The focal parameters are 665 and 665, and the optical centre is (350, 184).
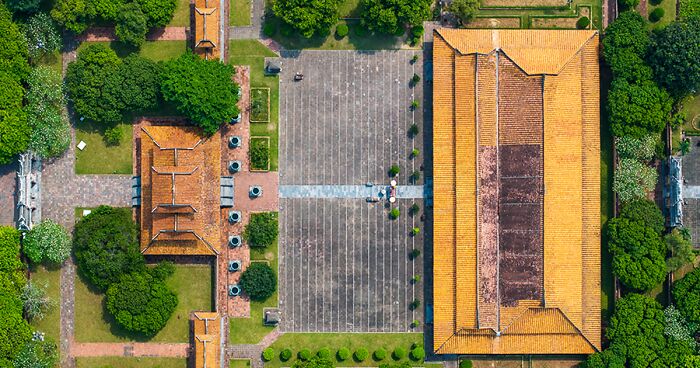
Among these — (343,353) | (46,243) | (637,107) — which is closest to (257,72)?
(46,243)

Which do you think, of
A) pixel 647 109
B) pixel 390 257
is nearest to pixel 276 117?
pixel 390 257

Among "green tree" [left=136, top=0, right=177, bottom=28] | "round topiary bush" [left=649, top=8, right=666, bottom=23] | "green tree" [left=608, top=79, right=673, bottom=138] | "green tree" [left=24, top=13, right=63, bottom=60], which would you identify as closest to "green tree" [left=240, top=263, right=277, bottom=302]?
"green tree" [left=136, top=0, right=177, bottom=28]

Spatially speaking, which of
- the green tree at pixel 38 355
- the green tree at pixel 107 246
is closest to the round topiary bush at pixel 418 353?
the green tree at pixel 107 246

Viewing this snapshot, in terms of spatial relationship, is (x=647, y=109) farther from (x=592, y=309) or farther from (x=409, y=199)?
(x=409, y=199)

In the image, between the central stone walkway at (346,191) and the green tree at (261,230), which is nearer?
the green tree at (261,230)

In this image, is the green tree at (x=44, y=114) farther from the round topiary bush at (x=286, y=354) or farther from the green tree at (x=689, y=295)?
the green tree at (x=689, y=295)

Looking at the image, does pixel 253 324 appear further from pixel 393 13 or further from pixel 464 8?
pixel 464 8
